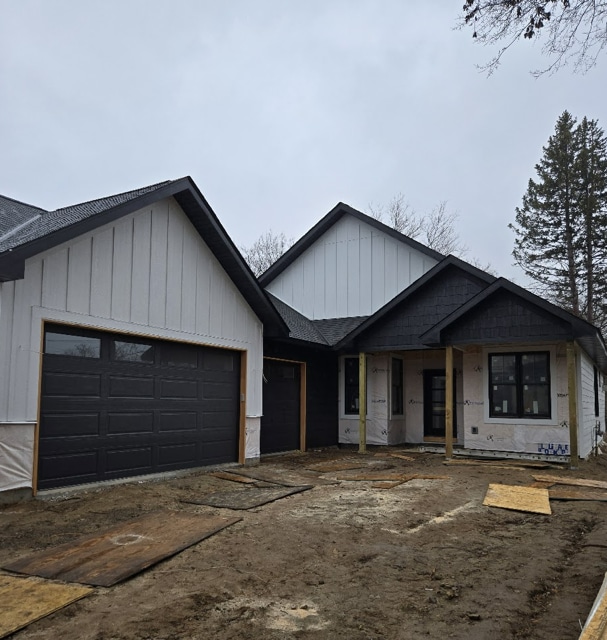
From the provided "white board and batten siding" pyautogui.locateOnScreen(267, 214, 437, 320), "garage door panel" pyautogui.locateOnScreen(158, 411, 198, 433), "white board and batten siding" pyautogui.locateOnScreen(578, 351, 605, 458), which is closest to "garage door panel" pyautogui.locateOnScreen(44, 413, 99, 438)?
"garage door panel" pyautogui.locateOnScreen(158, 411, 198, 433)

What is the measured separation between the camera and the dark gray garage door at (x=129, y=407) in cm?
732

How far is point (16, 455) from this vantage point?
22.0 feet

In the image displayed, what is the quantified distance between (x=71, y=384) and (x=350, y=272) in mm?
9871

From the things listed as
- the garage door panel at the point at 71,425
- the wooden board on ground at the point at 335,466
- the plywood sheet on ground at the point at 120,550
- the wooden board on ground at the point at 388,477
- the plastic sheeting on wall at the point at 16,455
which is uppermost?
the garage door panel at the point at 71,425

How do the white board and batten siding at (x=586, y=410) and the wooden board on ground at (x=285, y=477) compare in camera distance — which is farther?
the white board and batten siding at (x=586, y=410)

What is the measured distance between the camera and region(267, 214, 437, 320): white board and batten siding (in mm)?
15164

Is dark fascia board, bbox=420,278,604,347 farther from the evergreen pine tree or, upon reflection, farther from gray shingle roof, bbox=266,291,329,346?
the evergreen pine tree

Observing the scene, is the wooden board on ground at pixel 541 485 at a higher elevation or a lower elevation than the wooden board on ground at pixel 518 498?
lower

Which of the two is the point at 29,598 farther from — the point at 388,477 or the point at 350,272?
the point at 350,272

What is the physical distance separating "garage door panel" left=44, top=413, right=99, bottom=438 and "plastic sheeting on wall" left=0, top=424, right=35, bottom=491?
12.6 inches

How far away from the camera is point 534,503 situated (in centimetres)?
735

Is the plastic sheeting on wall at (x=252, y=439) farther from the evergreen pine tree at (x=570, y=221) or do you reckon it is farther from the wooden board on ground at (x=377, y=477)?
the evergreen pine tree at (x=570, y=221)

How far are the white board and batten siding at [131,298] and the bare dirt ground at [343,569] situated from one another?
6.11 feet

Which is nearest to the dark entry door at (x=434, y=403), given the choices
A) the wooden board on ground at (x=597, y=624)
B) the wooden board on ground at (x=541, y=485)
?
the wooden board on ground at (x=541, y=485)
